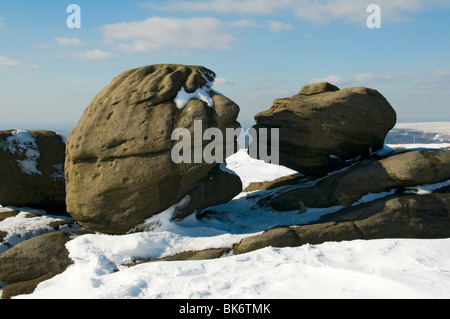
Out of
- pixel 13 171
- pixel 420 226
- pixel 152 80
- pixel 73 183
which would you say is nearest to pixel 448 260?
pixel 420 226

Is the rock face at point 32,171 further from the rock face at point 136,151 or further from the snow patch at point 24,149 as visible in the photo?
the rock face at point 136,151

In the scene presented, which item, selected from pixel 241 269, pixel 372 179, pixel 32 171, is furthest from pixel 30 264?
pixel 372 179

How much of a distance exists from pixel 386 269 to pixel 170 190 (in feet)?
25.8

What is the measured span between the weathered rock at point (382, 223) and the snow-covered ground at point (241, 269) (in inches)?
46.9

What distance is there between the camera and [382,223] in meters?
14.4

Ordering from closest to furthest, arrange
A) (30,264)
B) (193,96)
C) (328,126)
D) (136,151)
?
1. (30,264)
2. (136,151)
3. (193,96)
4. (328,126)

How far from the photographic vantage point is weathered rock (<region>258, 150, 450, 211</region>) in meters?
15.3

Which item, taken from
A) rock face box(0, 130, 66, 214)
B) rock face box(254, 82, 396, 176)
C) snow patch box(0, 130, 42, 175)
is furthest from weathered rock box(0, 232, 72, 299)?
rock face box(254, 82, 396, 176)

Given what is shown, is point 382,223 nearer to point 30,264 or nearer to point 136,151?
point 136,151

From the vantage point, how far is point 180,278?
1000 cm

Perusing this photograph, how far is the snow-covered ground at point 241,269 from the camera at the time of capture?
888 centimetres

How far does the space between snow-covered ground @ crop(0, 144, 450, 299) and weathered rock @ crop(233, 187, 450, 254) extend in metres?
1.19

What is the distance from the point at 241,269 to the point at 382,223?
6880 mm

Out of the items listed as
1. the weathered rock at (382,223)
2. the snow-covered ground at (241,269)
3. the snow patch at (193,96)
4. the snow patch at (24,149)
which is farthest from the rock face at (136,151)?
the weathered rock at (382,223)
